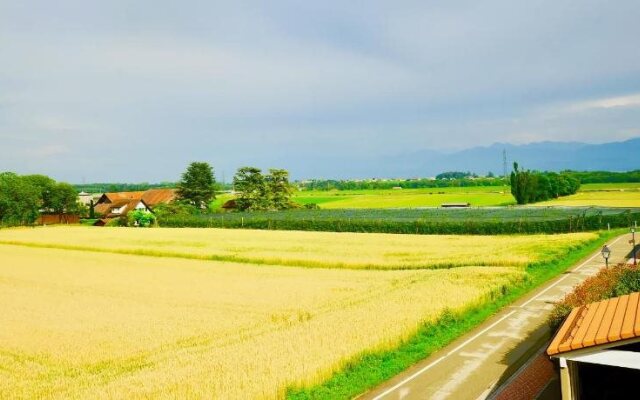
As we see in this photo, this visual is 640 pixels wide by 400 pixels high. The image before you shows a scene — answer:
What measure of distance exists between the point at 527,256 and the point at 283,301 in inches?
791

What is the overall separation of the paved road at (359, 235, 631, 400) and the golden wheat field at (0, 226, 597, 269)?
14.3 metres

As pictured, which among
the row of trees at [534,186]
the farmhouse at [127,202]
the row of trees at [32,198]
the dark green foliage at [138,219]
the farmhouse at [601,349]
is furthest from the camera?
the row of trees at [534,186]

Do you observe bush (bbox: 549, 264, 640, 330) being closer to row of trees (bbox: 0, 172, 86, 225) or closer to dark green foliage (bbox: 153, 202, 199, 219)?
dark green foliage (bbox: 153, 202, 199, 219)

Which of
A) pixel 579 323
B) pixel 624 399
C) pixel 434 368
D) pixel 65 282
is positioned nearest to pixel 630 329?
pixel 579 323

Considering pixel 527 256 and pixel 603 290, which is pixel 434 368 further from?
pixel 527 256

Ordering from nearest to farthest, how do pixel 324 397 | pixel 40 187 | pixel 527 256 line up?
pixel 324 397 < pixel 527 256 < pixel 40 187

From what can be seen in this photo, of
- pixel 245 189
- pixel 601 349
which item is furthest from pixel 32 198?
pixel 601 349

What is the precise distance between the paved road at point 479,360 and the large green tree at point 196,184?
303 feet

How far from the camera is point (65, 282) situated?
35.7m

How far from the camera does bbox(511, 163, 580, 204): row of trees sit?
11056cm

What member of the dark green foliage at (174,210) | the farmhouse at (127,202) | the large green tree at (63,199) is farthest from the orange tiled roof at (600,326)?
the large green tree at (63,199)

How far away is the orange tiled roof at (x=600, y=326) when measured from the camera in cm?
1046

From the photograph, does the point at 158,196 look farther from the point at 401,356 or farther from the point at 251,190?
the point at 401,356

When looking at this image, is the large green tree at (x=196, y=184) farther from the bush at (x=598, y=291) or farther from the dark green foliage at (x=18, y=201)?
the bush at (x=598, y=291)
